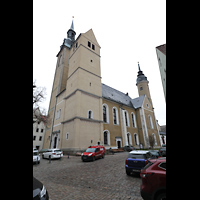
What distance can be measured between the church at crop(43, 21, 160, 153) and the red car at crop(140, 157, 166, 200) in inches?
642

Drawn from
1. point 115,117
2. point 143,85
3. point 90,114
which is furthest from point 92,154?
point 143,85

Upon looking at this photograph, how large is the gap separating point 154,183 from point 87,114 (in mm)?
18962

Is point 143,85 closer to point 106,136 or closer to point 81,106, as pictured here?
point 106,136

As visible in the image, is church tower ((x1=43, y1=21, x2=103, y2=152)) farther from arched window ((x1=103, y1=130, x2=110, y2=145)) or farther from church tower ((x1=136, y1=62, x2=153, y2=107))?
church tower ((x1=136, y1=62, x2=153, y2=107))

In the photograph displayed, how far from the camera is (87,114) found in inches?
871

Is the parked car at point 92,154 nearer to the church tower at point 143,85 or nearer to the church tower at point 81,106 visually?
the church tower at point 81,106

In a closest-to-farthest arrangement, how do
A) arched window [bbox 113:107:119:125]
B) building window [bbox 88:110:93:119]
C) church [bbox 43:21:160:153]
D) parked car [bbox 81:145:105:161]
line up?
1. parked car [bbox 81:145:105:161]
2. church [bbox 43:21:160:153]
3. building window [bbox 88:110:93:119]
4. arched window [bbox 113:107:119:125]

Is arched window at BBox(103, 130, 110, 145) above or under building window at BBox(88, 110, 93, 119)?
under

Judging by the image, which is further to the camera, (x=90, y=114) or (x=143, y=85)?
(x=143, y=85)

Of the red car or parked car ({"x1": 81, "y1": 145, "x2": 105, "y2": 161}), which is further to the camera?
parked car ({"x1": 81, "y1": 145, "x2": 105, "y2": 161})

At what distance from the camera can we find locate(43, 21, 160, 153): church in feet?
68.5

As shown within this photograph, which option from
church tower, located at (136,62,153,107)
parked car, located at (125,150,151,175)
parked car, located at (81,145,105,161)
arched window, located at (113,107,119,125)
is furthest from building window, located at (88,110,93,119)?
church tower, located at (136,62,153,107)
